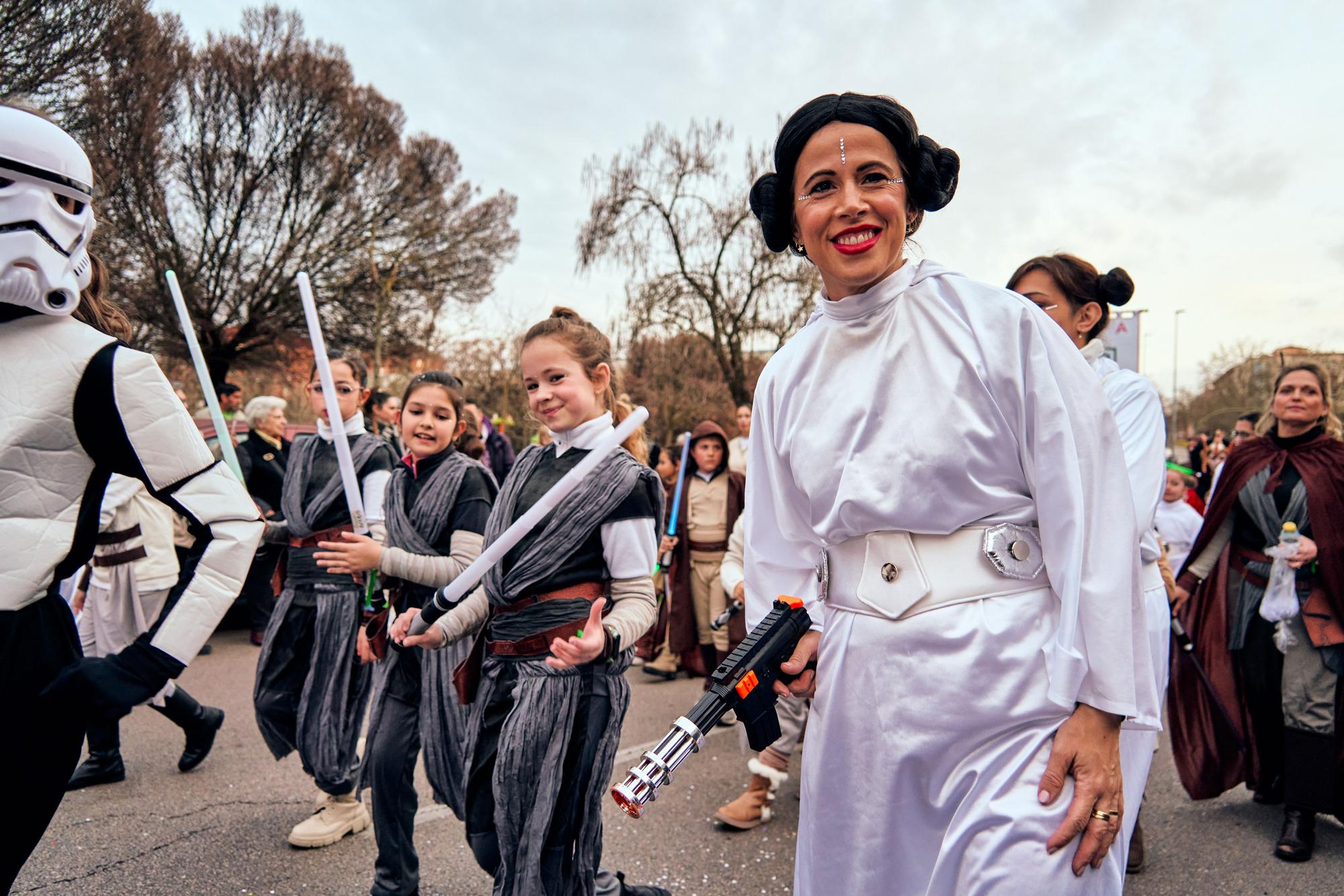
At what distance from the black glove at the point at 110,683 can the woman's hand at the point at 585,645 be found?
906 mm

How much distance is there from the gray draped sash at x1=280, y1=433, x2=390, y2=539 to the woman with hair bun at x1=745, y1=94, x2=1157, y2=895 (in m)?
2.57

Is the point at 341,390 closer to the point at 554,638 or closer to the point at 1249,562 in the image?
the point at 554,638

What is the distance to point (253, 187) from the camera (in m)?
21.6

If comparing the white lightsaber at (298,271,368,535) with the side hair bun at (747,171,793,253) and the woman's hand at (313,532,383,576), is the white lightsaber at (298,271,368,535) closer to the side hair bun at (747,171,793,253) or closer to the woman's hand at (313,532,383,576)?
the woman's hand at (313,532,383,576)

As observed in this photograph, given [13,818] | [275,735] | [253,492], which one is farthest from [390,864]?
[253,492]

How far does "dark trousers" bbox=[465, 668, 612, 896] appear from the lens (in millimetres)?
2520

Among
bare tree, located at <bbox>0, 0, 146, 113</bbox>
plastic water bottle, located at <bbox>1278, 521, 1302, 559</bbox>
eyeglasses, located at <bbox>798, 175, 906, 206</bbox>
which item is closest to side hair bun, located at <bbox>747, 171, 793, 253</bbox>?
eyeglasses, located at <bbox>798, 175, 906, 206</bbox>

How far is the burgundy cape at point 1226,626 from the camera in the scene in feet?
13.3

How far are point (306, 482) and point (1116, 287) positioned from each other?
3413 millimetres

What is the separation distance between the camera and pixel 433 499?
3.34 meters

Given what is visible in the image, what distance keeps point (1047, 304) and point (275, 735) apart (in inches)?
143

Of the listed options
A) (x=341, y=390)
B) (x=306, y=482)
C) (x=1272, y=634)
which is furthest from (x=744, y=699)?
(x=1272, y=634)

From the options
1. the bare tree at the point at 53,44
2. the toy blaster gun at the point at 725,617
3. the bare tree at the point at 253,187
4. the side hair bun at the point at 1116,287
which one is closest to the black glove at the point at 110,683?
the toy blaster gun at the point at 725,617

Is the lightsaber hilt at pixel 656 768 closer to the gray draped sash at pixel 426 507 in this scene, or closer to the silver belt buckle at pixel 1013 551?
the silver belt buckle at pixel 1013 551
